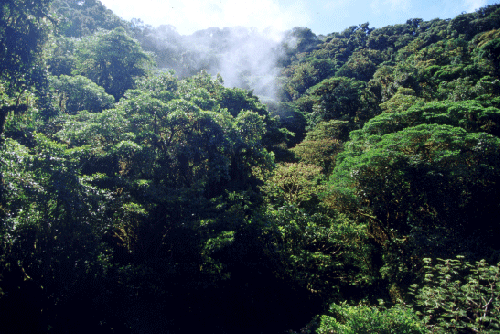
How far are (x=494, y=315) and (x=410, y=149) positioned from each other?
18.7 ft

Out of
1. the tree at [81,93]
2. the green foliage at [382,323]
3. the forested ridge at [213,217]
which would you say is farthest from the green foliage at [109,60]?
the green foliage at [382,323]

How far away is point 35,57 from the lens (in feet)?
21.3

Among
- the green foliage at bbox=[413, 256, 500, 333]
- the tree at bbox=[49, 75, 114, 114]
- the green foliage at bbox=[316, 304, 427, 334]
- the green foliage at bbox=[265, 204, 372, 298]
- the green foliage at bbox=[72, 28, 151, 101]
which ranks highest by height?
the green foliage at bbox=[72, 28, 151, 101]

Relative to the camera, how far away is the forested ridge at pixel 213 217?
504 cm

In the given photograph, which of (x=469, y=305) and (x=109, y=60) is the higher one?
(x=109, y=60)

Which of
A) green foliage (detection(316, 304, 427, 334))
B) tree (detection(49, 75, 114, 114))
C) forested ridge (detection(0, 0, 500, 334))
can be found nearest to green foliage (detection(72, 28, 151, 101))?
forested ridge (detection(0, 0, 500, 334))

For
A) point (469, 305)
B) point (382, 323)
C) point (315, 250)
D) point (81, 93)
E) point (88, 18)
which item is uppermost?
point (88, 18)

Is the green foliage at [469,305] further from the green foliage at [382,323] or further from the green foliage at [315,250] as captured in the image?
the green foliage at [315,250]

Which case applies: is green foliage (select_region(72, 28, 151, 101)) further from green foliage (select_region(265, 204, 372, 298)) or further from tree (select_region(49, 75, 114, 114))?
green foliage (select_region(265, 204, 372, 298))

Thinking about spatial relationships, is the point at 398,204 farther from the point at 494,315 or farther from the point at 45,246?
the point at 45,246

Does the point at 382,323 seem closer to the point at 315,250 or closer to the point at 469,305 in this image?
the point at 469,305

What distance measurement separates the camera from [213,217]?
7.05 meters

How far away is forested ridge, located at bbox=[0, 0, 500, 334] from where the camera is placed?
5.04 meters

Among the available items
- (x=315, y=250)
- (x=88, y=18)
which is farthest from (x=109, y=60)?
(x=88, y=18)
